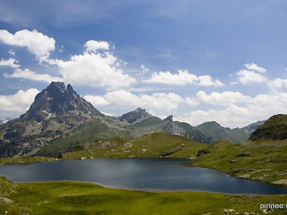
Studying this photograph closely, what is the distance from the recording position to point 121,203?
88.6 m

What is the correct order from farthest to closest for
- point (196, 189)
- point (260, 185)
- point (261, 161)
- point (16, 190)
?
point (261, 161)
point (260, 185)
point (196, 189)
point (16, 190)

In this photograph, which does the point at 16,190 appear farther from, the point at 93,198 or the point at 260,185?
the point at 260,185

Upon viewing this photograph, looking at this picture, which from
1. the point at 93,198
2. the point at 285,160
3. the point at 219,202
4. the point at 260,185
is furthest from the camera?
the point at 285,160

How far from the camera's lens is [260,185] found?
130 metres

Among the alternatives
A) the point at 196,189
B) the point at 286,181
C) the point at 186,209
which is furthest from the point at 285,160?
the point at 186,209

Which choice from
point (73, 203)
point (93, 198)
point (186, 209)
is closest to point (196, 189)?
point (186, 209)

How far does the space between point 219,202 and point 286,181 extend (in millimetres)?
66691

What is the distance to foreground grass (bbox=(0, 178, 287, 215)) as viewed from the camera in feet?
240

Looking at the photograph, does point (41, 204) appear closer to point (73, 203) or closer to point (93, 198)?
point (73, 203)

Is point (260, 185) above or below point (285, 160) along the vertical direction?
below

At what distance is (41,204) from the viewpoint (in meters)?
80.3

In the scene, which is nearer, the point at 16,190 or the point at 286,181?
the point at 16,190

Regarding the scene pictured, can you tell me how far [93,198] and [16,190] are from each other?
36.8m

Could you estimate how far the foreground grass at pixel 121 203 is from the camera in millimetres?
73250
